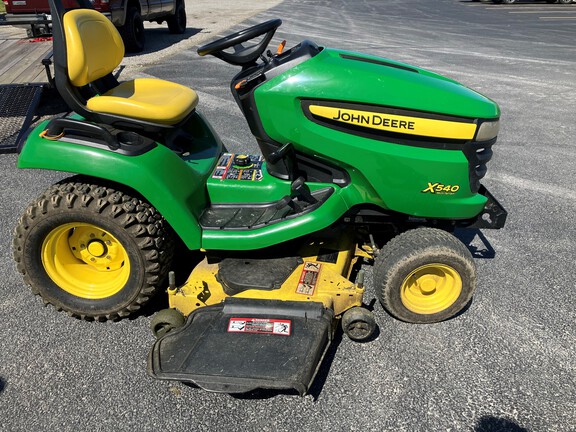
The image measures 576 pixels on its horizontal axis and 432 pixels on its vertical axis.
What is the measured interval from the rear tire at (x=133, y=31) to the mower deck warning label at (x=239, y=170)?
6.81m

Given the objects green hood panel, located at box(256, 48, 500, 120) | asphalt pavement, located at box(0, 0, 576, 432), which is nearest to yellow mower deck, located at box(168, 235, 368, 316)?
Result: asphalt pavement, located at box(0, 0, 576, 432)

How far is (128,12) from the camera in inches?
328

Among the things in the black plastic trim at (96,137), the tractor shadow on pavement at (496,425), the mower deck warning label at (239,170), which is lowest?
the tractor shadow on pavement at (496,425)

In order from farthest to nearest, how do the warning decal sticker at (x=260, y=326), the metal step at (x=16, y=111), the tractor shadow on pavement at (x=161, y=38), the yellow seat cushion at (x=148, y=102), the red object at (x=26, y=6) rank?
the tractor shadow on pavement at (x=161, y=38), the red object at (x=26, y=6), the metal step at (x=16, y=111), the yellow seat cushion at (x=148, y=102), the warning decal sticker at (x=260, y=326)

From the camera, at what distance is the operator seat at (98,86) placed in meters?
2.29

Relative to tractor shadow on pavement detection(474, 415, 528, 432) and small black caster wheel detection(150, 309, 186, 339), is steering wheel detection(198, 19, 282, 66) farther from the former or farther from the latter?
tractor shadow on pavement detection(474, 415, 528, 432)

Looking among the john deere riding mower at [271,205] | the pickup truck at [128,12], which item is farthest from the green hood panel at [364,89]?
the pickup truck at [128,12]

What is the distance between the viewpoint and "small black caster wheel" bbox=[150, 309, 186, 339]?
2.23 metres

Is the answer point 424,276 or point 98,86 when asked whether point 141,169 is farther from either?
point 424,276

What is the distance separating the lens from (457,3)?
18.9m

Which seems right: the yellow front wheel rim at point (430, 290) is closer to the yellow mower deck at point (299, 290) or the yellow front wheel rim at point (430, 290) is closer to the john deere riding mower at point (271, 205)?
the john deere riding mower at point (271, 205)

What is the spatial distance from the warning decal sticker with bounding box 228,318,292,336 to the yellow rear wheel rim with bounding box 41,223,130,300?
64 centimetres

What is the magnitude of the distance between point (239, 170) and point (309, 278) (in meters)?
0.77

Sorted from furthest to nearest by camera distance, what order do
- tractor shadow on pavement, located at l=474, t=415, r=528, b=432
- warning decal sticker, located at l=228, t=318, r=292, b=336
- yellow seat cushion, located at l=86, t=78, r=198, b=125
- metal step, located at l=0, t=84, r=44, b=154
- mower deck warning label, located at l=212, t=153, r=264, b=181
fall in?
metal step, located at l=0, t=84, r=44, b=154, mower deck warning label, located at l=212, t=153, r=264, b=181, yellow seat cushion, located at l=86, t=78, r=198, b=125, warning decal sticker, located at l=228, t=318, r=292, b=336, tractor shadow on pavement, located at l=474, t=415, r=528, b=432
